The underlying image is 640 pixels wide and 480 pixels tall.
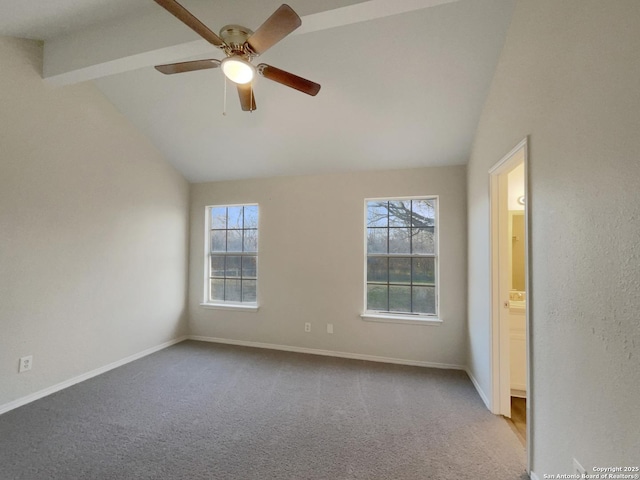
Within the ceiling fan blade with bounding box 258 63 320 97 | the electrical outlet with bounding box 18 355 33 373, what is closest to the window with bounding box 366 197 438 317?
the ceiling fan blade with bounding box 258 63 320 97

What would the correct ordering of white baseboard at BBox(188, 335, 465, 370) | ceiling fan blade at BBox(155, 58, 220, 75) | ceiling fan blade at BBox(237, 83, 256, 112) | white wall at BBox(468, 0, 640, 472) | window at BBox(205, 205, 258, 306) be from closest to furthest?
1. white wall at BBox(468, 0, 640, 472)
2. ceiling fan blade at BBox(155, 58, 220, 75)
3. ceiling fan blade at BBox(237, 83, 256, 112)
4. white baseboard at BBox(188, 335, 465, 370)
5. window at BBox(205, 205, 258, 306)

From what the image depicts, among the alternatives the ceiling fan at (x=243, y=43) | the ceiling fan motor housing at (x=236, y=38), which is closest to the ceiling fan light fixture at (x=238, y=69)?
the ceiling fan at (x=243, y=43)

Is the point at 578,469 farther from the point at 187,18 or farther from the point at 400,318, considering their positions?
the point at 187,18

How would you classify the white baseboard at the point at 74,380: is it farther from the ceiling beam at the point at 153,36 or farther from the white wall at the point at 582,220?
the white wall at the point at 582,220

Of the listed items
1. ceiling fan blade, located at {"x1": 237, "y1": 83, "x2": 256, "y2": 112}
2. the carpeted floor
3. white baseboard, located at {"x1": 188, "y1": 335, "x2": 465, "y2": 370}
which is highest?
ceiling fan blade, located at {"x1": 237, "y1": 83, "x2": 256, "y2": 112}

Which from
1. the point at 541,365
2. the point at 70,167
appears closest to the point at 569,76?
the point at 541,365

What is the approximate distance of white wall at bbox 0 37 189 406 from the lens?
2367 millimetres

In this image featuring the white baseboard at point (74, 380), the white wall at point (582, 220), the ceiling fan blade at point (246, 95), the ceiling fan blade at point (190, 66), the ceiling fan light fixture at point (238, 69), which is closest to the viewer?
the white wall at point (582, 220)

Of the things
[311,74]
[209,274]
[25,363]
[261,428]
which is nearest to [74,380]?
[25,363]

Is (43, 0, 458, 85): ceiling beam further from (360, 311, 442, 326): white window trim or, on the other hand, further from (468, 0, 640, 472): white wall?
(360, 311, 442, 326): white window trim

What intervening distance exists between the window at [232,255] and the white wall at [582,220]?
3281mm

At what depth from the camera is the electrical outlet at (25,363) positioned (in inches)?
95.5

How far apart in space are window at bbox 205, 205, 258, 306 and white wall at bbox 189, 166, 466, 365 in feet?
0.59

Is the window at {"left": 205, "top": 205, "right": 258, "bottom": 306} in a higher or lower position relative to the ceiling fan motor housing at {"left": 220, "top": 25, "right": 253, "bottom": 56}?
lower
